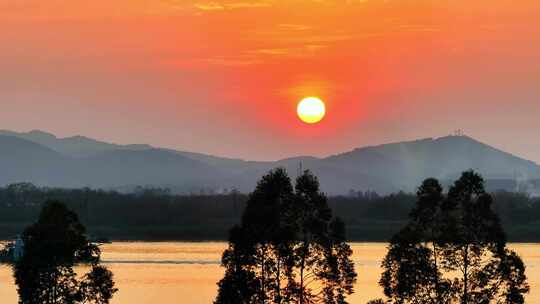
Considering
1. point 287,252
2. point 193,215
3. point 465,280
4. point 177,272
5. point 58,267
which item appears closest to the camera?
point 58,267

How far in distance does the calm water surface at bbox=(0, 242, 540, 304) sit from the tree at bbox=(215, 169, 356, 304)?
3410 cm

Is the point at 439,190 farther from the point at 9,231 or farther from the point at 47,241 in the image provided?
the point at 9,231

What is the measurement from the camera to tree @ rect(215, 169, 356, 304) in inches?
1863

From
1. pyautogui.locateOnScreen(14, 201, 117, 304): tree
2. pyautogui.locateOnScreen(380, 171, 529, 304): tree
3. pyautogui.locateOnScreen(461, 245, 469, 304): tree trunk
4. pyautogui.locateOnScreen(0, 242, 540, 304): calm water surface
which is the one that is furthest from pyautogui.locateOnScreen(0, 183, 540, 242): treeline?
pyautogui.locateOnScreen(14, 201, 117, 304): tree

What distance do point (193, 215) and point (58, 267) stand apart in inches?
5370

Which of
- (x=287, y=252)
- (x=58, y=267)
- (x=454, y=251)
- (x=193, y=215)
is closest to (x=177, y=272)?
(x=287, y=252)

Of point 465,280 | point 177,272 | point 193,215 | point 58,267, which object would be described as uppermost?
point 193,215

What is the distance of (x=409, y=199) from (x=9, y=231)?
5795cm

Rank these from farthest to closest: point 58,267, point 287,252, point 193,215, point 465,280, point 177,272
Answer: point 193,215, point 177,272, point 465,280, point 287,252, point 58,267

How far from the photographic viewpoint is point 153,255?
414ft

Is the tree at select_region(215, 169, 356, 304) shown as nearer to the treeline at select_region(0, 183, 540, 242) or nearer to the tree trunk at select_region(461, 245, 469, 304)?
the tree trunk at select_region(461, 245, 469, 304)

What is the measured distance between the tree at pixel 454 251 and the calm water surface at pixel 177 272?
108 ft

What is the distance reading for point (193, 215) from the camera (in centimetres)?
18300

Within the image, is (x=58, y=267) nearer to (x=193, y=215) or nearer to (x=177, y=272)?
(x=177, y=272)
